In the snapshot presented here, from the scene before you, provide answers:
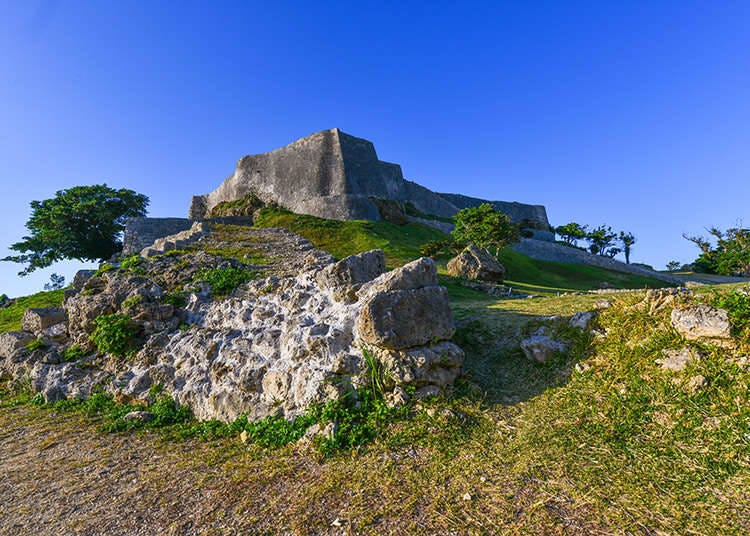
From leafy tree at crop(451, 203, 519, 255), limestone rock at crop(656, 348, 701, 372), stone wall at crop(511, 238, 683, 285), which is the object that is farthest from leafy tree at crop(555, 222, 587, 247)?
limestone rock at crop(656, 348, 701, 372)

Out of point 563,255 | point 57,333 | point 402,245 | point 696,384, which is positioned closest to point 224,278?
point 57,333

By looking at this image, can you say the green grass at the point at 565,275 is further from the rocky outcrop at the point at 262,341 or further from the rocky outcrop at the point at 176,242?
the rocky outcrop at the point at 262,341

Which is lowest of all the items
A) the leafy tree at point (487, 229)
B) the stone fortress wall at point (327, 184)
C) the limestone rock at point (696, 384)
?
the limestone rock at point (696, 384)

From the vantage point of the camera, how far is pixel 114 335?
812 cm

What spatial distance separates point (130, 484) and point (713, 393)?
7.41 metres

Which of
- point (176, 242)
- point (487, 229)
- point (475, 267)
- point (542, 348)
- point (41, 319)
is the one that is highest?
point (487, 229)

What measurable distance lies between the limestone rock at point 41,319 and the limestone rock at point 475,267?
18.6 meters

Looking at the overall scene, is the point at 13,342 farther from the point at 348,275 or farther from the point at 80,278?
the point at 348,275

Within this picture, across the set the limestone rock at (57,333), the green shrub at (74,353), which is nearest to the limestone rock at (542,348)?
the green shrub at (74,353)

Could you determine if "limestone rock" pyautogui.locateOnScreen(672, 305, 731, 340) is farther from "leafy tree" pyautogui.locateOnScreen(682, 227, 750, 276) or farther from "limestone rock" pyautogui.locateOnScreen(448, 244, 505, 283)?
"leafy tree" pyautogui.locateOnScreen(682, 227, 750, 276)

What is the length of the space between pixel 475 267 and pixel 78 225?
37.6 meters

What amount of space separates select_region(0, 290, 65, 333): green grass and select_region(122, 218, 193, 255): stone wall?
7502 mm

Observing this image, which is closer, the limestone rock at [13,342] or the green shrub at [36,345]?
the green shrub at [36,345]

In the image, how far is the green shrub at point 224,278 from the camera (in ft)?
29.8
